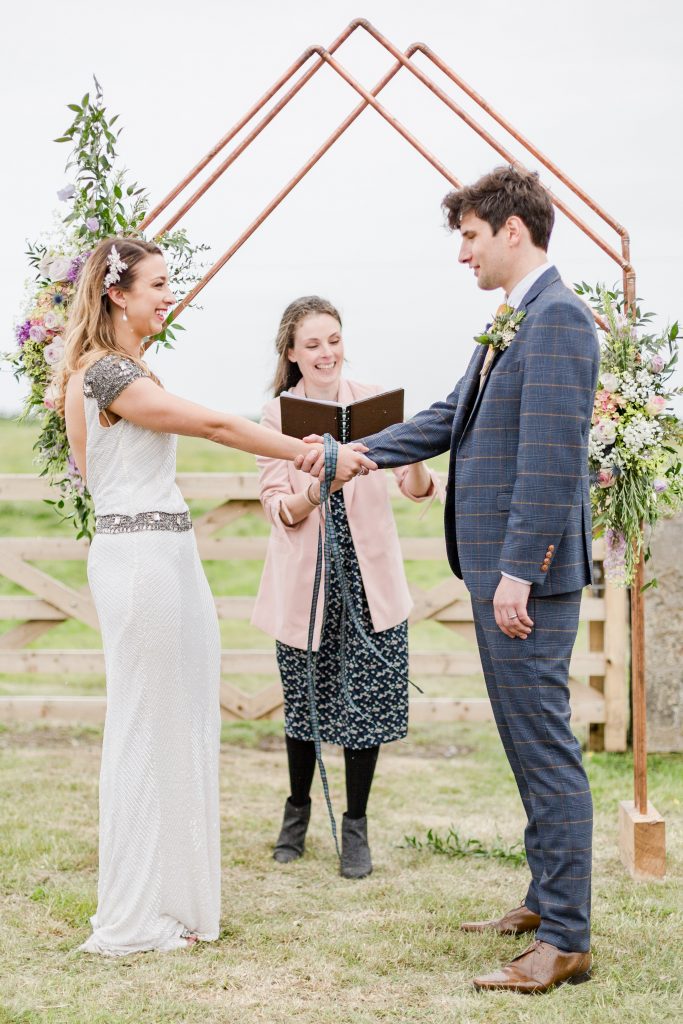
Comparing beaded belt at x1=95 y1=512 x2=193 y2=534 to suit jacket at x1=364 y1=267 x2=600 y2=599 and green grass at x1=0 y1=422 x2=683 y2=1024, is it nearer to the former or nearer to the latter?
suit jacket at x1=364 y1=267 x2=600 y2=599

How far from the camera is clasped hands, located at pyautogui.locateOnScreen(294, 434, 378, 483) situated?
3.64 m

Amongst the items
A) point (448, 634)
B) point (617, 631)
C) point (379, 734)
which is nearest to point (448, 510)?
point (379, 734)

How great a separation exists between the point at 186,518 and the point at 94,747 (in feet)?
10.1

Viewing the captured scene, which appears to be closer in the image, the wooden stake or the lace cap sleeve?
the lace cap sleeve

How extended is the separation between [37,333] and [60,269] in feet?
0.79

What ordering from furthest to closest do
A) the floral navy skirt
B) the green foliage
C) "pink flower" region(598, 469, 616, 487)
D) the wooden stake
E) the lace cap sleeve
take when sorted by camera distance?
the green foliage → the floral navy skirt → the wooden stake → "pink flower" region(598, 469, 616, 487) → the lace cap sleeve

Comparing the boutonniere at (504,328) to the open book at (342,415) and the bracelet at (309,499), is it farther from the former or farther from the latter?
the bracelet at (309,499)

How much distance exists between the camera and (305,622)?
4129 mm

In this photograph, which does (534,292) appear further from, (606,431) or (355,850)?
(355,850)

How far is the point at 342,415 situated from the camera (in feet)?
12.3

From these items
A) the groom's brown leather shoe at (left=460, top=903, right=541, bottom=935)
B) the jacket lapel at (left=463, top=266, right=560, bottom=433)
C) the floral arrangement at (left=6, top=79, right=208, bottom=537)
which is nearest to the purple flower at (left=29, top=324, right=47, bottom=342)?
the floral arrangement at (left=6, top=79, right=208, bottom=537)

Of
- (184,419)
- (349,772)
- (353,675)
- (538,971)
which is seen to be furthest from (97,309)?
(538,971)

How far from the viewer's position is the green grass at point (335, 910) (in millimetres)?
3020

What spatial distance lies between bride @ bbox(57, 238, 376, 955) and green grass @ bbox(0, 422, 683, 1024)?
0.62 ft
